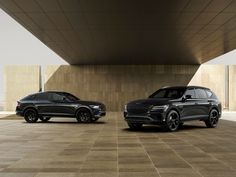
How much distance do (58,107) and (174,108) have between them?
680 centimetres

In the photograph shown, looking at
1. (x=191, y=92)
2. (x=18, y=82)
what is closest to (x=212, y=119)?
(x=191, y=92)

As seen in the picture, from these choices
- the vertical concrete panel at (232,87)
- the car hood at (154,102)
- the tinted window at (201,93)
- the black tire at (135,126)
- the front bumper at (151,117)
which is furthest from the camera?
the vertical concrete panel at (232,87)

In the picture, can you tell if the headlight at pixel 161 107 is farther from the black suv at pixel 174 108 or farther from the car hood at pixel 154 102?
the car hood at pixel 154 102

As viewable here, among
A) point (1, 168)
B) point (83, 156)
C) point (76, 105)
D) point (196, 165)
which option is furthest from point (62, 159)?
point (76, 105)

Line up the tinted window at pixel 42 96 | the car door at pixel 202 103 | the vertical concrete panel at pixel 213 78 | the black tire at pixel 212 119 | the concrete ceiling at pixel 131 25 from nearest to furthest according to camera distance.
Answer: the concrete ceiling at pixel 131 25
the car door at pixel 202 103
the black tire at pixel 212 119
the tinted window at pixel 42 96
the vertical concrete panel at pixel 213 78

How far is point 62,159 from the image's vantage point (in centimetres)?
898

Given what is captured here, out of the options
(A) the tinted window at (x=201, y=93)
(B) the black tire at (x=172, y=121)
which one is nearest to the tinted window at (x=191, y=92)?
(A) the tinted window at (x=201, y=93)

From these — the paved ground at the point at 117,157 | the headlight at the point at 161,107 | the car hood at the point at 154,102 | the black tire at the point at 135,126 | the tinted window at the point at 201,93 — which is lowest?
the paved ground at the point at 117,157

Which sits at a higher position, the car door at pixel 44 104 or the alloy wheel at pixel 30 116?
the car door at pixel 44 104

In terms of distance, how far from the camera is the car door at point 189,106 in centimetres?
1667

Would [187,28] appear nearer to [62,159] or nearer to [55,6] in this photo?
[55,6]

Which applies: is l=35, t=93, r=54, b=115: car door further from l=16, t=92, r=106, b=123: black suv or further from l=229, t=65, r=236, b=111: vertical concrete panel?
l=229, t=65, r=236, b=111: vertical concrete panel

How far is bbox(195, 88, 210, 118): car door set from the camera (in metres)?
17.6

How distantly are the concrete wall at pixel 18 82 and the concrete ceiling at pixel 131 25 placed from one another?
388 inches
